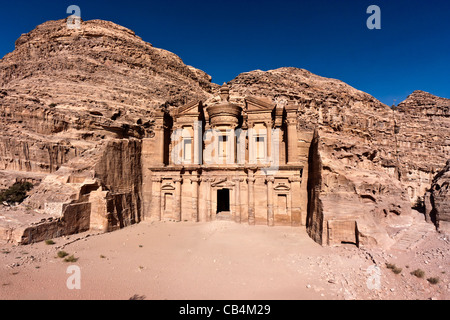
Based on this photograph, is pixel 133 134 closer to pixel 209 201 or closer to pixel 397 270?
pixel 209 201

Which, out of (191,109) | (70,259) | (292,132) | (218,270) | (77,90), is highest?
(77,90)

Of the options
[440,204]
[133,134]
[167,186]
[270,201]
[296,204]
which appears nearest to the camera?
[440,204]

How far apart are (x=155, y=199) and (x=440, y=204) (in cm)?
1805

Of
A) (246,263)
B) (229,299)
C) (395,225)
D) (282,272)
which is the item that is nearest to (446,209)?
(395,225)

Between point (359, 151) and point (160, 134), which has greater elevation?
point (160, 134)

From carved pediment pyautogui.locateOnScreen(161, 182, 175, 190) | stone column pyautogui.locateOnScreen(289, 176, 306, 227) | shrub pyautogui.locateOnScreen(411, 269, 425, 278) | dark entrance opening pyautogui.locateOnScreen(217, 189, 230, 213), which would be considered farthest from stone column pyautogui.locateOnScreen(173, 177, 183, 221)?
shrub pyautogui.locateOnScreen(411, 269, 425, 278)

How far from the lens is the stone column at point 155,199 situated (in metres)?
18.0

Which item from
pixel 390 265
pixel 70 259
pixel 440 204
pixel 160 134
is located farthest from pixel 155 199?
pixel 440 204

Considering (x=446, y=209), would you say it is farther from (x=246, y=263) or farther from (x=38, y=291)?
(x=38, y=291)

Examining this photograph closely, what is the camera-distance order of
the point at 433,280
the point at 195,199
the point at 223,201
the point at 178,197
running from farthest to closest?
1. the point at 223,201
2. the point at 178,197
3. the point at 195,199
4. the point at 433,280

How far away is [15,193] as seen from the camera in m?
14.5

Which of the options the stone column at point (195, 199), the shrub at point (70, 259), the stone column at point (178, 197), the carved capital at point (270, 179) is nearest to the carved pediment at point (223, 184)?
the stone column at point (195, 199)

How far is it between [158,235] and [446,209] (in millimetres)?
15652

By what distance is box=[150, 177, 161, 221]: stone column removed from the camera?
18048 mm
